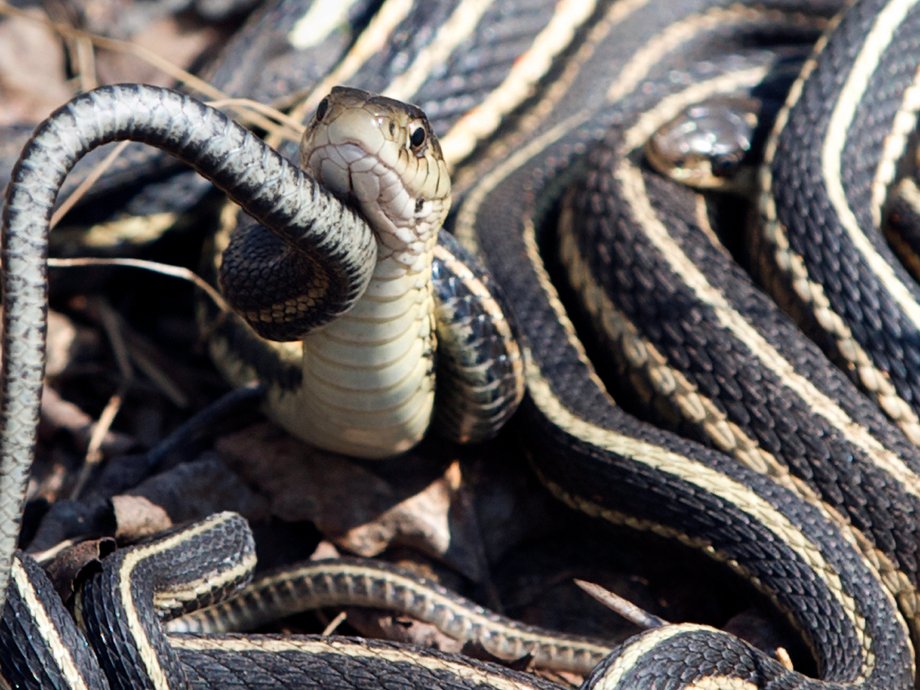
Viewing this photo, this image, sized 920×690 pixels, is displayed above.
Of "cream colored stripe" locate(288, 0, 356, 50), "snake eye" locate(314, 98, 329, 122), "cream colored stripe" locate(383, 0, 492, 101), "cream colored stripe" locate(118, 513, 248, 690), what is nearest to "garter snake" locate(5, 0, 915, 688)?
"cream colored stripe" locate(383, 0, 492, 101)

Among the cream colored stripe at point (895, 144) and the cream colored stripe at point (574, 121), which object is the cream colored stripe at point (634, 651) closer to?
the cream colored stripe at point (574, 121)

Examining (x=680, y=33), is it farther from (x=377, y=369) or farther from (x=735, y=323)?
(x=377, y=369)

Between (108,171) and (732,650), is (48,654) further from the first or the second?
(108,171)

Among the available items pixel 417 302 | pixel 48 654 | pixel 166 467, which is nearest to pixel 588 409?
pixel 417 302

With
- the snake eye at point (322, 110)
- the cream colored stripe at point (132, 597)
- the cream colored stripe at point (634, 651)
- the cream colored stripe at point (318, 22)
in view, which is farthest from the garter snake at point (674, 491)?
the snake eye at point (322, 110)

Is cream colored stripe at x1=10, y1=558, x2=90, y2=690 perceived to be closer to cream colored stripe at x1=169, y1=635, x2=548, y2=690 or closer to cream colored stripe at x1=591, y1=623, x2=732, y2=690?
cream colored stripe at x1=169, y1=635, x2=548, y2=690

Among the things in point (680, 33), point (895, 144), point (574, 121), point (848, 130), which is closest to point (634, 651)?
point (848, 130)
